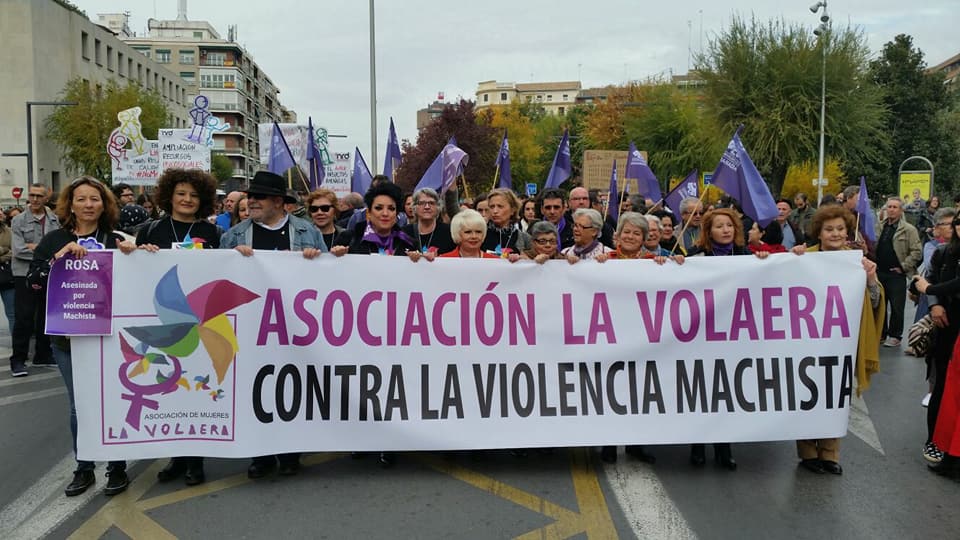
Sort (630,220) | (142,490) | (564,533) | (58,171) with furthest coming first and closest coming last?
1. (58,171)
2. (630,220)
3. (142,490)
4. (564,533)

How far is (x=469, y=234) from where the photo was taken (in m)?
5.40

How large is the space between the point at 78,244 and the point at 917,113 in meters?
55.5

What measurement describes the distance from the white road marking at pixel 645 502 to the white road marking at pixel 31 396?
540cm

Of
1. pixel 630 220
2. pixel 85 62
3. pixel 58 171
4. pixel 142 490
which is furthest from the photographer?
pixel 85 62

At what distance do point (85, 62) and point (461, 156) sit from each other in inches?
1813

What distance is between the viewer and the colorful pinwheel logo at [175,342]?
469cm

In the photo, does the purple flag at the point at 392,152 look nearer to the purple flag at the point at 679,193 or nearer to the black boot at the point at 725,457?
the purple flag at the point at 679,193

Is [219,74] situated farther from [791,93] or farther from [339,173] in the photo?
[339,173]

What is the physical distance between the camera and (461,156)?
873cm

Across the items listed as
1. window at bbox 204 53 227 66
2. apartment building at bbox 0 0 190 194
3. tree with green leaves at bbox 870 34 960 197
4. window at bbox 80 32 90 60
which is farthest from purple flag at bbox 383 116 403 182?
window at bbox 204 53 227 66

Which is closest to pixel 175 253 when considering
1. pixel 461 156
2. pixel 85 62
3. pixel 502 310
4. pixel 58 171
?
pixel 502 310

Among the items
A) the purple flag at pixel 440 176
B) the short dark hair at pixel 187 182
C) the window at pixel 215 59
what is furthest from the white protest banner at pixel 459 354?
the window at pixel 215 59

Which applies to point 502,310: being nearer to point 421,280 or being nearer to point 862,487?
point 421,280

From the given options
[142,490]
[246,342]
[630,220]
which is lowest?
[142,490]
